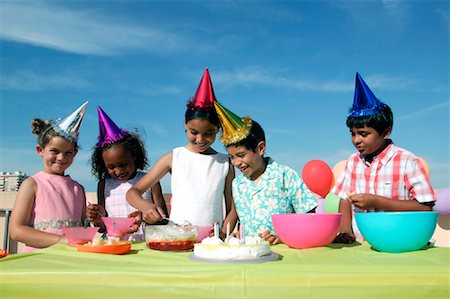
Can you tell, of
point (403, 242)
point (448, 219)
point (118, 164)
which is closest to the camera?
point (403, 242)

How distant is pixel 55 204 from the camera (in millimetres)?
2223

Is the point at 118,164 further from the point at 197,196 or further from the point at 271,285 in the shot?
the point at 271,285

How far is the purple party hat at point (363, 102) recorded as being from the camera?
88.9 inches

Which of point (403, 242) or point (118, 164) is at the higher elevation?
point (118, 164)

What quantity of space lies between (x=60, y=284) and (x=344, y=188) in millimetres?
1746

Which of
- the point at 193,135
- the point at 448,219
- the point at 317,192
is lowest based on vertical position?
the point at 448,219

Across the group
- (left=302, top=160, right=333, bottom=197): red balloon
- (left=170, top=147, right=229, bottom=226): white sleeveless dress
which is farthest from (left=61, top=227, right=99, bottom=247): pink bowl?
(left=302, top=160, right=333, bottom=197): red balloon

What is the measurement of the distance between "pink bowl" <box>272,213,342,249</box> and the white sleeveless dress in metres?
0.89

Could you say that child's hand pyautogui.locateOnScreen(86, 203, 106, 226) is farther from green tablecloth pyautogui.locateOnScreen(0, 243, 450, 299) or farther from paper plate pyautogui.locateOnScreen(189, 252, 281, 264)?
paper plate pyautogui.locateOnScreen(189, 252, 281, 264)

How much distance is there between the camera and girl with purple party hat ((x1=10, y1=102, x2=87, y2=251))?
7.02ft

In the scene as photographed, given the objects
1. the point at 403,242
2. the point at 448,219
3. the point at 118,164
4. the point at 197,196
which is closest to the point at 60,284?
the point at 403,242

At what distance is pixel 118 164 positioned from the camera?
2613 mm

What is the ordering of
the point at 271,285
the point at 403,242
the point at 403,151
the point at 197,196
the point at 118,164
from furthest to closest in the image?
the point at 118,164 → the point at 197,196 → the point at 403,151 → the point at 403,242 → the point at 271,285

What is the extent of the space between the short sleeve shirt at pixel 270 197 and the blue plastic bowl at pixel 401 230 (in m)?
0.59
